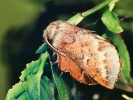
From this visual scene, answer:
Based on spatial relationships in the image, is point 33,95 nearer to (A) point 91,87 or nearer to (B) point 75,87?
(B) point 75,87

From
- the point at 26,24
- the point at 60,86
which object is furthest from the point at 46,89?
the point at 26,24

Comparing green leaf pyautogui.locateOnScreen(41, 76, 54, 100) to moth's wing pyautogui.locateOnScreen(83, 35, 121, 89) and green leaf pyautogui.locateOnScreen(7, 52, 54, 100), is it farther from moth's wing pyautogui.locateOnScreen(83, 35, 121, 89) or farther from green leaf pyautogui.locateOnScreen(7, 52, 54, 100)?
moth's wing pyautogui.locateOnScreen(83, 35, 121, 89)

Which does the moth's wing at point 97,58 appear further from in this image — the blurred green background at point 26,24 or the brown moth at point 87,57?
the blurred green background at point 26,24

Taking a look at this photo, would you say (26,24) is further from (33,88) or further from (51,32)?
(33,88)

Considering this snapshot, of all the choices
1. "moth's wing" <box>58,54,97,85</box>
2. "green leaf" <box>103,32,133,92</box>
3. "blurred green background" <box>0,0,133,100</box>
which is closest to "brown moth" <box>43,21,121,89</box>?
"moth's wing" <box>58,54,97,85</box>

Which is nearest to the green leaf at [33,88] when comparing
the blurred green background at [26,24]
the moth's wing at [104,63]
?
the moth's wing at [104,63]

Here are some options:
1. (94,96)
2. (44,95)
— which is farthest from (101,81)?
(94,96)
